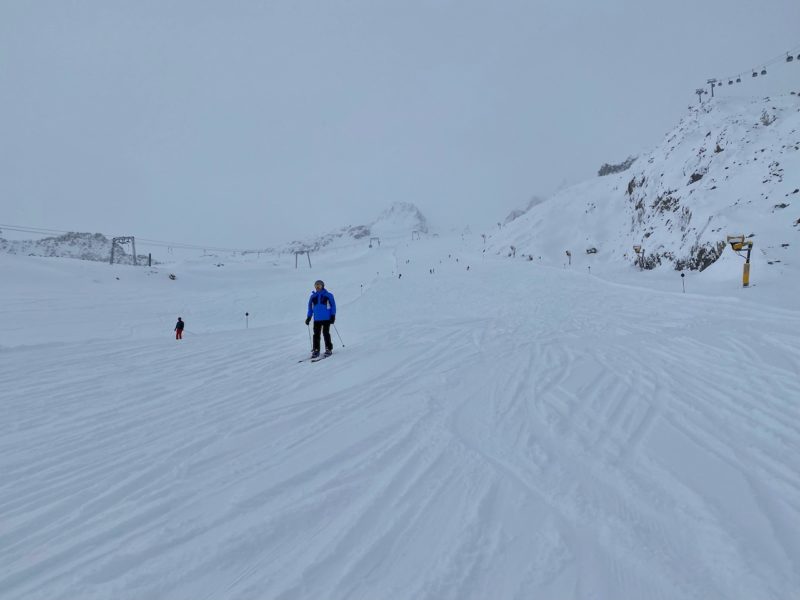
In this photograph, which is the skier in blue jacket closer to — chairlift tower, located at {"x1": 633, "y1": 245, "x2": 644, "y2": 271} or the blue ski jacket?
the blue ski jacket

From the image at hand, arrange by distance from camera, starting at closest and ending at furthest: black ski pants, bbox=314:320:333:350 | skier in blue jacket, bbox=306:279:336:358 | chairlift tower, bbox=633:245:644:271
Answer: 1. black ski pants, bbox=314:320:333:350
2. skier in blue jacket, bbox=306:279:336:358
3. chairlift tower, bbox=633:245:644:271

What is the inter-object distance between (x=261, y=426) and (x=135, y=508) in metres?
1.81

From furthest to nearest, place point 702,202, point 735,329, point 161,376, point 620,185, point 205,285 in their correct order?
point 620,185 < point 205,285 < point 702,202 < point 735,329 < point 161,376

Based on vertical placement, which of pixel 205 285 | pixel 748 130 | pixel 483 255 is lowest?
pixel 205 285

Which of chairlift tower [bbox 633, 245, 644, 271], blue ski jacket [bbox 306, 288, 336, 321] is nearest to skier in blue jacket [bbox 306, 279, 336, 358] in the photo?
blue ski jacket [bbox 306, 288, 336, 321]

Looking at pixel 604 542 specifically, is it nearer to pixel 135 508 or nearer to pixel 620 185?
pixel 135 508

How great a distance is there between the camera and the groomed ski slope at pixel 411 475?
264cm

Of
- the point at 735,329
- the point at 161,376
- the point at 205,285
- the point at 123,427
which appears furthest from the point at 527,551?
the point at 205,285

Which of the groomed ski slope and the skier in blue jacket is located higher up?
the skier in blue jacket

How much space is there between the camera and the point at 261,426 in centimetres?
521

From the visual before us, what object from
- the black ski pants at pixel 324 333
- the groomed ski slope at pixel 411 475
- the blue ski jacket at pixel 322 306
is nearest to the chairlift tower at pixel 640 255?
the groomed ski slope at pixel 411 475

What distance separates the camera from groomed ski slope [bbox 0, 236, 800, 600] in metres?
2.64

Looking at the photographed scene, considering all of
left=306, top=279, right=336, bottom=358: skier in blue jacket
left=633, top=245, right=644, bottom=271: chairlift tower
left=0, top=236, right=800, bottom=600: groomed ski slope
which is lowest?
left=0, top=236, right=800, bottom=600: groomed ski slope

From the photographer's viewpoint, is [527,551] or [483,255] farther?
[483,255]
